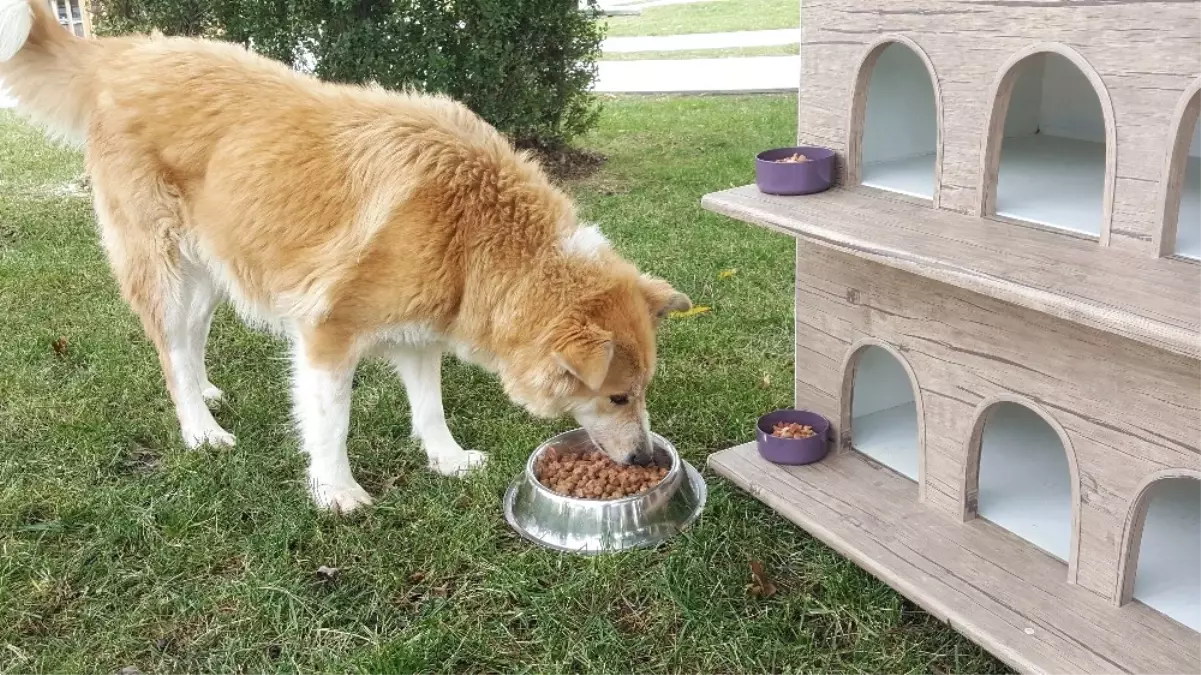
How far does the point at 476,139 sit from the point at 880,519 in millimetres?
2057

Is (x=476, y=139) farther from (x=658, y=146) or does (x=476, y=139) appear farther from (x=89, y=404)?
(x=658, y=146)

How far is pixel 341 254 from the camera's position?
353 centimetres

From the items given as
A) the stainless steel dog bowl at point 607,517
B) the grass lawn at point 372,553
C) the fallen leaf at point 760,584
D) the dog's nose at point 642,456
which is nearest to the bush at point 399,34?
the grass lawn at point 372,553

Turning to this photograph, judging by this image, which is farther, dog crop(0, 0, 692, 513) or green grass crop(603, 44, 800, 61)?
green grass crop(603, 44, 800, 61)

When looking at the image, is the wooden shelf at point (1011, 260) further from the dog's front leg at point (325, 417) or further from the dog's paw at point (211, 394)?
the dog's paw at point (211, 394)

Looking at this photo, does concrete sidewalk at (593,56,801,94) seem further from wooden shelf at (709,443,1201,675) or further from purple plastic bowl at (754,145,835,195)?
wooden shelf at (709,443,1201,675)

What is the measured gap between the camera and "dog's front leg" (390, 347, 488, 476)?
4.07 meters

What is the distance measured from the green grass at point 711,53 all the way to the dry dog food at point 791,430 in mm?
13560

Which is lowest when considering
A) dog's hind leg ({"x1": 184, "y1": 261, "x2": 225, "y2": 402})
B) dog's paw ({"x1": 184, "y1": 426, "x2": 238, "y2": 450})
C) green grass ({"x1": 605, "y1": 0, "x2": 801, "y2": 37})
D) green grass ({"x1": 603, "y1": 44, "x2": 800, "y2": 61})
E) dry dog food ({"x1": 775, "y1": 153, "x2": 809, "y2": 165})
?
dog's paw ({"x1": 184, "y1": 426, "x2": 238, "y2": 450})

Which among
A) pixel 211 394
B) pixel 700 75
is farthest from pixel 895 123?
pixel 700 75

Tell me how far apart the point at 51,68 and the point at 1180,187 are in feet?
14.2

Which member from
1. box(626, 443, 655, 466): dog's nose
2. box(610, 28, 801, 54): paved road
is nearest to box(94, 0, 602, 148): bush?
box(626, 443, 655, 466): dog's nose

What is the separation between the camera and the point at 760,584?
3.17m

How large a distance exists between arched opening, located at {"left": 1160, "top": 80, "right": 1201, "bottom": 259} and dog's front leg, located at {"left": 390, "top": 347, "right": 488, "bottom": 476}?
8.83 feet
